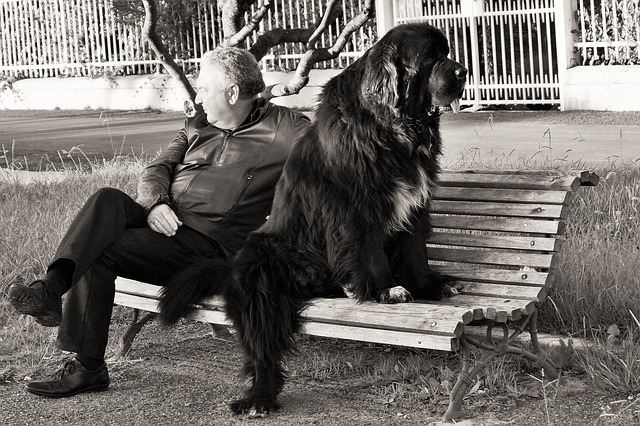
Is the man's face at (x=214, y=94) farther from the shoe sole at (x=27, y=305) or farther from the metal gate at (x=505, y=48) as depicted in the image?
the metal gate at (x=505, y=48)

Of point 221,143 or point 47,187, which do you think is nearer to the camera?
point 221,143

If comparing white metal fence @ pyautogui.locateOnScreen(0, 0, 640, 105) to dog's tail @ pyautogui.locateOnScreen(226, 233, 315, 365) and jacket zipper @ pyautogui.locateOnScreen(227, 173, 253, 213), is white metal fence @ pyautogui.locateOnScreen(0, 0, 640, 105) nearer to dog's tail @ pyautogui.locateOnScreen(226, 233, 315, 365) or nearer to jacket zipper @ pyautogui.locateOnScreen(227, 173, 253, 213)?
jacket zipper @ pyautogui.locateOnScreen(227, 173, 253, 213)

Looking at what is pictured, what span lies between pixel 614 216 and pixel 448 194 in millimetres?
1437

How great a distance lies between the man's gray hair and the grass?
1.32 meters

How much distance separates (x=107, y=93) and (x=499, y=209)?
13.2 metres

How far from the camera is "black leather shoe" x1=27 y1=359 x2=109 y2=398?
4.48m

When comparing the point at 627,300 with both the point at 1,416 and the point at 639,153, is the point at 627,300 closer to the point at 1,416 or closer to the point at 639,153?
the point at 1,416

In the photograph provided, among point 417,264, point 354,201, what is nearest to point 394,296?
point 417,264

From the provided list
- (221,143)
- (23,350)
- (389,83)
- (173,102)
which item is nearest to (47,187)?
(23,350)

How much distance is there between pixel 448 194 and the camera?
489 cm

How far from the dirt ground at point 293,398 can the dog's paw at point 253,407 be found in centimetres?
3

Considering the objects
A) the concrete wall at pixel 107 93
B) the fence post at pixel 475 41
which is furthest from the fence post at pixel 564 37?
the concrete wall at pixel 107 93

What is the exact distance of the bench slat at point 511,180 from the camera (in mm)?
4496

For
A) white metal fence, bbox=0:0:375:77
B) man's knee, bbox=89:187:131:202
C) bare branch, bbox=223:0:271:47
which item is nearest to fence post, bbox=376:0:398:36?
white metal fence, bbox=0:0:375:77
